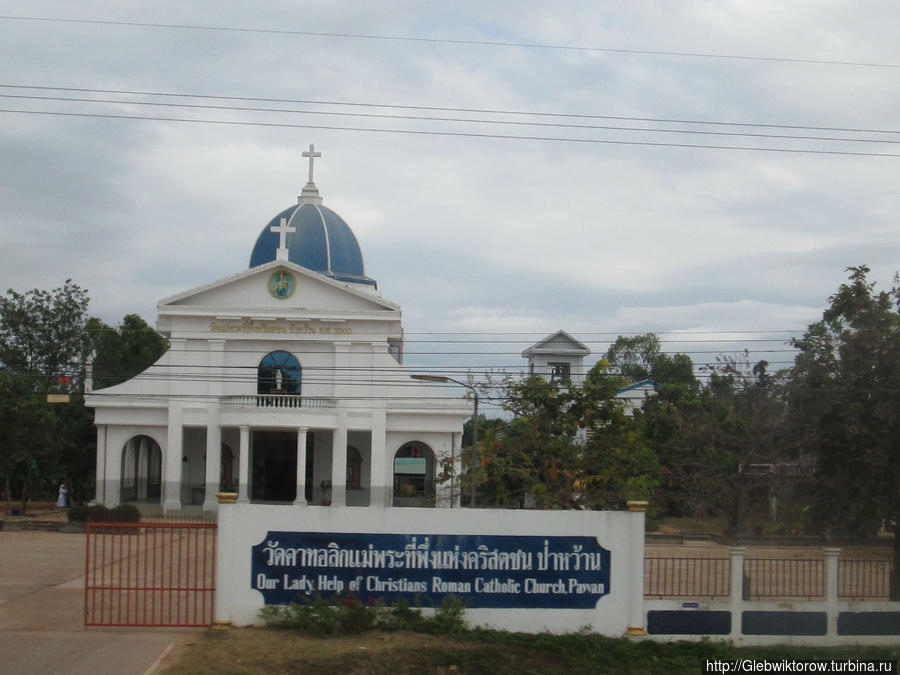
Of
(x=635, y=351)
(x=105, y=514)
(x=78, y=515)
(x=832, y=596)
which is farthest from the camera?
(x=635, y=351)

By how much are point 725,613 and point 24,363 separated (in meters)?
42.3

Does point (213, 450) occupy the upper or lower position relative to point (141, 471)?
upper

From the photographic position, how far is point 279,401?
117 ft

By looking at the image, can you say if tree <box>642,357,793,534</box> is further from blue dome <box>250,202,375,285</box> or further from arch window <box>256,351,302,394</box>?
blue dome <box>250,202,375,285</box>

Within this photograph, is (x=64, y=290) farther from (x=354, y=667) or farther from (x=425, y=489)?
(x=354, y=667)

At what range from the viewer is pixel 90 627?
1335 centimetres

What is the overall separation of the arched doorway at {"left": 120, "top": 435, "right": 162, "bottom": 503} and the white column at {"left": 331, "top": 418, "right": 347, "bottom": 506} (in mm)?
7427

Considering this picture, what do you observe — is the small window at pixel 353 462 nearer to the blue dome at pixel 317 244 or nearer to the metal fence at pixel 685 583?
the blue dome at pixel 317 244

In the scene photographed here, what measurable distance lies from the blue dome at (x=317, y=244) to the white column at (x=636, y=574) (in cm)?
2842

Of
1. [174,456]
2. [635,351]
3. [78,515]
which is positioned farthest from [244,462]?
[635,351]

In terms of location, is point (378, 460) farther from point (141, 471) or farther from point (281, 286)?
point (141, 471)

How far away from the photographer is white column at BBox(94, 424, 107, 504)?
117ft

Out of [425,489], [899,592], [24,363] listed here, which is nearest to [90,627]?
[899,592]

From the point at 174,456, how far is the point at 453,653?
25465 mm
